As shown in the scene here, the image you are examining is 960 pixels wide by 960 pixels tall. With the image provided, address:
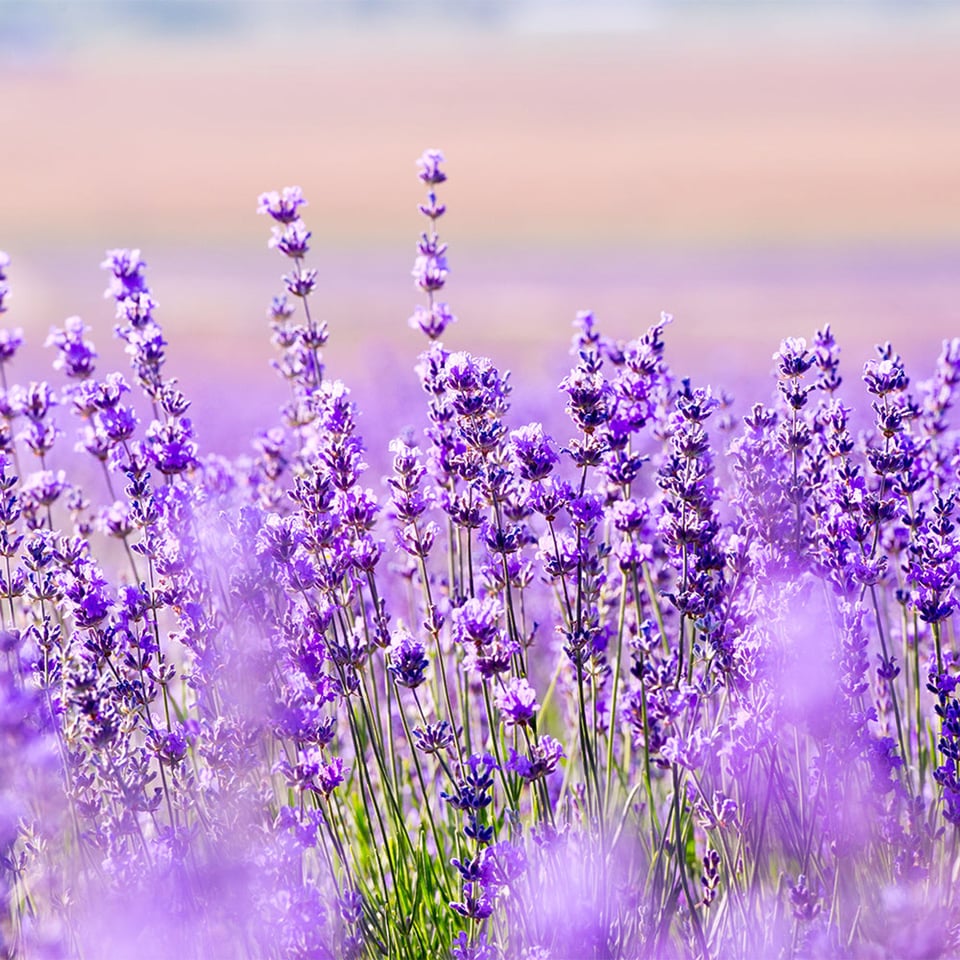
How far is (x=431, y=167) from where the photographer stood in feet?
14.3

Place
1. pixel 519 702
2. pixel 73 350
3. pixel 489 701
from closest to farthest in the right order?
pixel 519 702 → pixel 489 701 → pixel 73 350

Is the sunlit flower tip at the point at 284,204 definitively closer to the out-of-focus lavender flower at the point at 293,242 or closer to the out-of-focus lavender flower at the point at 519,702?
the out-of-focus lavender flower at the point at 293,242

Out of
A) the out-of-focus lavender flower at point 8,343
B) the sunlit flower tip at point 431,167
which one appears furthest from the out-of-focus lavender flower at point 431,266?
the out-of-focus lavender flower at point 8,343

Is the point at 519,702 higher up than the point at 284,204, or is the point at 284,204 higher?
the point at 284,204

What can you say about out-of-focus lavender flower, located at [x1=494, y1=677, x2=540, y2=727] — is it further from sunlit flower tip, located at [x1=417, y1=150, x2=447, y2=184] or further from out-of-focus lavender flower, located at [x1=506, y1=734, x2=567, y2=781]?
sunlit flower tip, located at [x1=417, y1=150, x2=447, y2=184]

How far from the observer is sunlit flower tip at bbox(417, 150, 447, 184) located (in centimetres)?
433

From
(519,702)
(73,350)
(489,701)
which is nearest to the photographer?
(519,702)

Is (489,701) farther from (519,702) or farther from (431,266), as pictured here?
(431,266)

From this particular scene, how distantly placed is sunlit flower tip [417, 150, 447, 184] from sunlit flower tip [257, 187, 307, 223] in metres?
0.55

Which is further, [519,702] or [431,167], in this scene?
[431,167]

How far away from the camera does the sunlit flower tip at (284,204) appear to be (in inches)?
156

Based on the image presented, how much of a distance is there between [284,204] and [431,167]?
0.63 metres

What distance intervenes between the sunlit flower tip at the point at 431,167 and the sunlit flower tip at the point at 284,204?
0.55m

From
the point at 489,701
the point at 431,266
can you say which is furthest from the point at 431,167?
the point at 489,701
